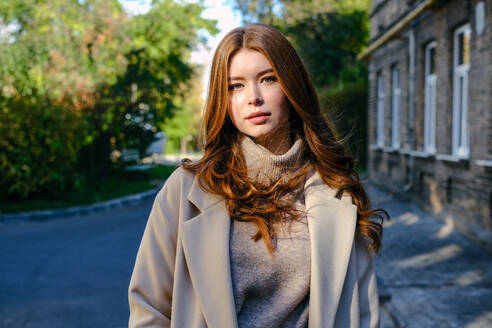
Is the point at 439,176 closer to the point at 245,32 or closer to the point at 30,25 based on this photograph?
the point at 245,32

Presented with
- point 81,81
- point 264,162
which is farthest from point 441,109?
point 264,162

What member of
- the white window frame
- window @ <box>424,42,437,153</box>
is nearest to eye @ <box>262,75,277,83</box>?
window @ <box>424,42,437,153</box>

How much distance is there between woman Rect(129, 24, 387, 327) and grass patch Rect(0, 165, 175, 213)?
8.73 meters

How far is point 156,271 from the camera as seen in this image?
1.97 meters

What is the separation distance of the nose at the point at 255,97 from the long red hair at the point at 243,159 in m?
0.09

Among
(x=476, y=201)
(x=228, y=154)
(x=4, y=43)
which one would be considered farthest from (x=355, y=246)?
(x=4, y=43)

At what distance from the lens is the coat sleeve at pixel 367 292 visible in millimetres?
2055

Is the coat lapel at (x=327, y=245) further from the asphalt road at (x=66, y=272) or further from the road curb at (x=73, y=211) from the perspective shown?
the road curb at (x=73, y=211)

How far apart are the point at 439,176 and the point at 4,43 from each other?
502 inches

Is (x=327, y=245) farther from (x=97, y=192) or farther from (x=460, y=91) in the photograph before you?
(x=97, y=192)

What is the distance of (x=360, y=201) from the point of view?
219 cm

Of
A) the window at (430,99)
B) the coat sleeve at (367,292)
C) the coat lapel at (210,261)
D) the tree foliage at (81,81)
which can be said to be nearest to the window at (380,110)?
the window at (430,99)

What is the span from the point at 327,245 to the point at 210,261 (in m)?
0.39

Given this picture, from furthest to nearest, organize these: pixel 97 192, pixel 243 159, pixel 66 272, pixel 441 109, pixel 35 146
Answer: pixel 97 192 → pixel 35 146 → pixel 441 109 → pixel 66 272 → pixel 243 159
